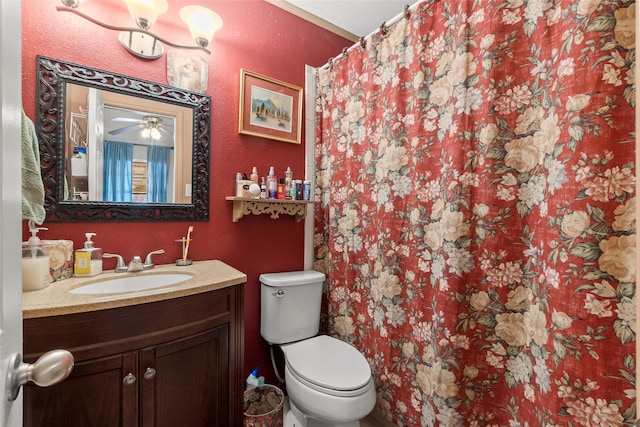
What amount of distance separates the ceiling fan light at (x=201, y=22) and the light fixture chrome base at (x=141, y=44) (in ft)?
0.58

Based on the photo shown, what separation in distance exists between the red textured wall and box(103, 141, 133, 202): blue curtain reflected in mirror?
0.14 m

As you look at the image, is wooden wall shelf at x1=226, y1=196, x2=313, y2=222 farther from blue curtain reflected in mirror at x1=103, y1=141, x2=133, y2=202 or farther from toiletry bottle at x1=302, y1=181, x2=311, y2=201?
blue curtain reflected in mirror at x1=103, y1=141, x2=133, y2=202

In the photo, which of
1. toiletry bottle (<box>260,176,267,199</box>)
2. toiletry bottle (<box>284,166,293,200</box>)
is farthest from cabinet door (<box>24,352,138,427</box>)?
toiletry bottle (<box>284,166,293,200</box>)

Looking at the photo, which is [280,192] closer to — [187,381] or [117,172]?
[117,172]

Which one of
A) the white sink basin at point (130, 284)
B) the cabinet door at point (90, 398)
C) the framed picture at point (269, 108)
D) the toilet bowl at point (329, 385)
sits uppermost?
the framed picture at point (269, 108)

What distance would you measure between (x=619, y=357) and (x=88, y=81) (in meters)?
2.13

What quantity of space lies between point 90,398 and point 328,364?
899 millimetres

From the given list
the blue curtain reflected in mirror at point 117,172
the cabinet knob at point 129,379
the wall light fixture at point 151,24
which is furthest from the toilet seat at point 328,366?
the wall light fixture at point 151,24

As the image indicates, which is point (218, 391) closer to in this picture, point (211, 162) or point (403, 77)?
point (211, 162)

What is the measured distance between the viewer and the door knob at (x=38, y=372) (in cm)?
40

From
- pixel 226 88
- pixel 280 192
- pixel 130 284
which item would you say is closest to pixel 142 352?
pixel 130 284

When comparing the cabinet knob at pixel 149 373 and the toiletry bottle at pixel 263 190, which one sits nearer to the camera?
the cabinet knob at pixel 149 373

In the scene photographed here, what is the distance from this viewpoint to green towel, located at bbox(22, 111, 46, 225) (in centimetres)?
95

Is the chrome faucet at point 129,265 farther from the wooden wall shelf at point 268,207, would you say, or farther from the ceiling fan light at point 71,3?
the ceiling fan light at point 71,3
